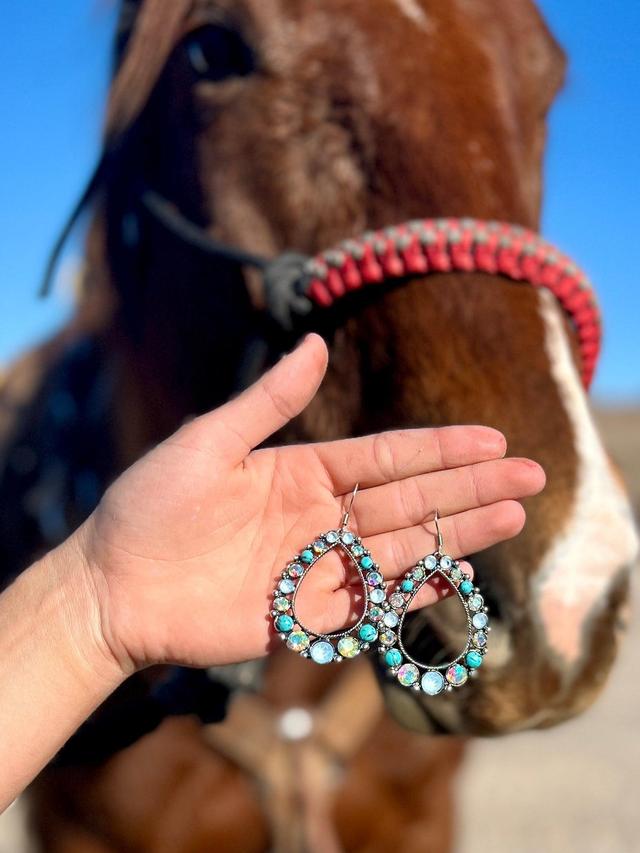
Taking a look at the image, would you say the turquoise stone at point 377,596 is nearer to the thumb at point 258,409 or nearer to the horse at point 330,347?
the horse at point 330,347

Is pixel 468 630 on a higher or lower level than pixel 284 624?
lower

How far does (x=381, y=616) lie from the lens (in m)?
0.79

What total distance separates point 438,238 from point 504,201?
130 millimetres

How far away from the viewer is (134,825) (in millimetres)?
1567

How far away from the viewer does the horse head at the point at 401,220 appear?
0.89m

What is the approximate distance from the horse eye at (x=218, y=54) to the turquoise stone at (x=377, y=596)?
2.50 feet

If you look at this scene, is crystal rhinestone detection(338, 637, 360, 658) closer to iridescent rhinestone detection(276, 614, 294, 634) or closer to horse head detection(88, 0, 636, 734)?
iridescent rhinestone detection(276, 614, 294, 634)

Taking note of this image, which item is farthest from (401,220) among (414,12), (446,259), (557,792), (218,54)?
(557,792)

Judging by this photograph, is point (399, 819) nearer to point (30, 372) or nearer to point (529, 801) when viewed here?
point (30, 372)

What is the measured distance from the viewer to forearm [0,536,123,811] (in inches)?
28.4

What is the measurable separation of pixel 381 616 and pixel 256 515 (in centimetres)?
16

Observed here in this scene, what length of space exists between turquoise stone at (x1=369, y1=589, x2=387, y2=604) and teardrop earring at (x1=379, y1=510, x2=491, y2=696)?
13 millimetres

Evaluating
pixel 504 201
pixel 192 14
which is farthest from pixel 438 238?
pixel 192 14

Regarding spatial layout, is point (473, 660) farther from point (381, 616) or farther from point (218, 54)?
point (218, 54)
